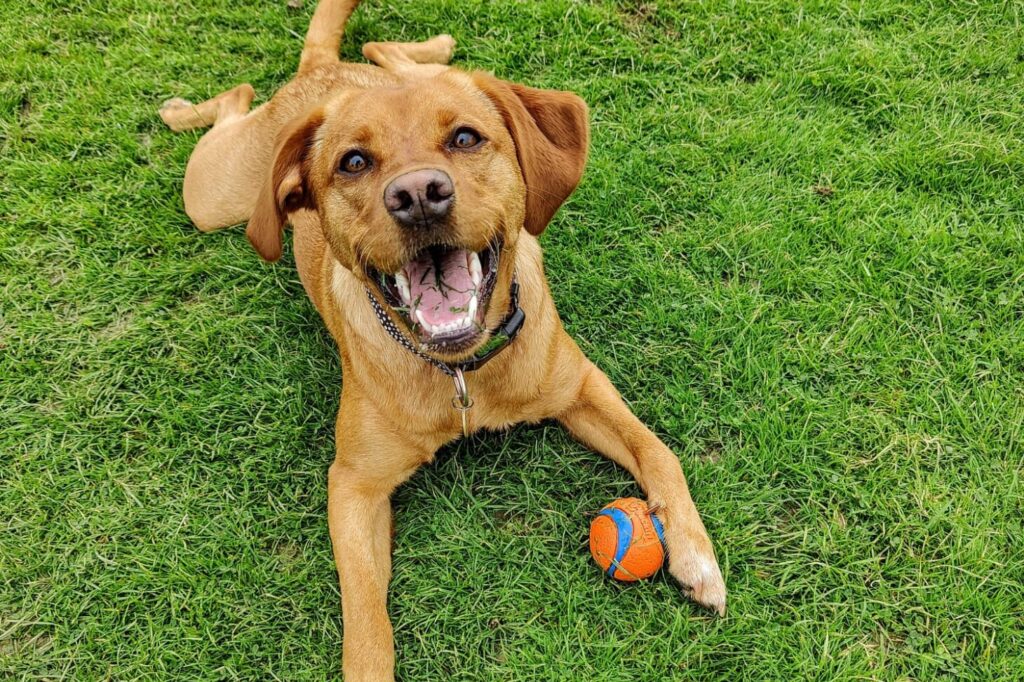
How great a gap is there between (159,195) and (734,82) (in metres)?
3.86

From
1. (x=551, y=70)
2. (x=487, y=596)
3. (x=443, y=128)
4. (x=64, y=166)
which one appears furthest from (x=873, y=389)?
(x=64, y=166)

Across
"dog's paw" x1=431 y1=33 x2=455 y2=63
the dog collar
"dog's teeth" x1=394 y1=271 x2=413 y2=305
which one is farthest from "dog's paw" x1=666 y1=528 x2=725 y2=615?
"dog's paw" x1=431 y1=33 x2=455 y2=63

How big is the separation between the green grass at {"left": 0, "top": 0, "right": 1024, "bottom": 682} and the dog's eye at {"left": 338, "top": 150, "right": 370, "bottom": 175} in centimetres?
151

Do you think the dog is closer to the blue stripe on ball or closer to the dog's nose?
the dog's nose

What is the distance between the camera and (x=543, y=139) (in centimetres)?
301

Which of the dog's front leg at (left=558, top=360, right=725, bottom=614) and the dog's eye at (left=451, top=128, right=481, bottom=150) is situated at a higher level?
the dog's eye at (left=451, top=128, right=481, bottom=150)

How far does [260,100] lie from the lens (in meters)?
5.10

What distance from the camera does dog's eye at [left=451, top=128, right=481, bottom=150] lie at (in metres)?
2.84

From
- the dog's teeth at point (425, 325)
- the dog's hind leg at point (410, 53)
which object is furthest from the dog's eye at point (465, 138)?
the dog's hind leg at point (410, 53)

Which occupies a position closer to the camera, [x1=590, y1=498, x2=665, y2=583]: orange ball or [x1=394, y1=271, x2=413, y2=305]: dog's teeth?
[x1=394, y1=271, x2=413, y2=305]: dog's teeth

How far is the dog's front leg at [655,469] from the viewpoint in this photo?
317 centimetres

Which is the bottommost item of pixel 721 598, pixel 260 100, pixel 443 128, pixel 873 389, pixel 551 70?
pixel 721 598

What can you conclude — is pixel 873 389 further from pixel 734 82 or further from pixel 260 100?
pixel 260 100

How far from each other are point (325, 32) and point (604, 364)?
9.57 ft
